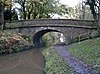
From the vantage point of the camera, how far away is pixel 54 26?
105 feet

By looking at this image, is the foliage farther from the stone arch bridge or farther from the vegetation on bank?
the vegetation on bank

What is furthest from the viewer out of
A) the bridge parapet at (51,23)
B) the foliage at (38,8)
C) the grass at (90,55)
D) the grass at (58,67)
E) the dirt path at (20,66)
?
the foliage at (38,8)

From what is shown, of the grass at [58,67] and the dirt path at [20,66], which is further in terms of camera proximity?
the dirt path at [20,66]

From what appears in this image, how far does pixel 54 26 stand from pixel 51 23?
579mm

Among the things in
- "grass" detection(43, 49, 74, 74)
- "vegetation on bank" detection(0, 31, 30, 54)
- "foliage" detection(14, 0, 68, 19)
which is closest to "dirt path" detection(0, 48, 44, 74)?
"grass" detection(43, 49, 74, 74)

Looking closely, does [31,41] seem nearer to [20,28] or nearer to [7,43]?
[20,28]

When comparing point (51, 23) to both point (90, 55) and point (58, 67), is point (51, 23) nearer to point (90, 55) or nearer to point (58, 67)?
point (90, 55)

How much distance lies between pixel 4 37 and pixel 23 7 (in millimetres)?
12592

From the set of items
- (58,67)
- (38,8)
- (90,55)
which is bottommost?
(58,67)

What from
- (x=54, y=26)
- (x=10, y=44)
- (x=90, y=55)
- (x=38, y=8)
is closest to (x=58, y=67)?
(x=90, y=55)

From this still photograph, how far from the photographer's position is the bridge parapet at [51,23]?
2970 centimetres

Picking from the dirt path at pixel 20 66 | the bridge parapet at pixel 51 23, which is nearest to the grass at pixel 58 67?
the dirt path at pixel 20 66

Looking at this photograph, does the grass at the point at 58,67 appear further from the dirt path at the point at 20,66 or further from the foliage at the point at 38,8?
the foliage at the point at 38,8

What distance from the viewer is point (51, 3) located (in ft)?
132
